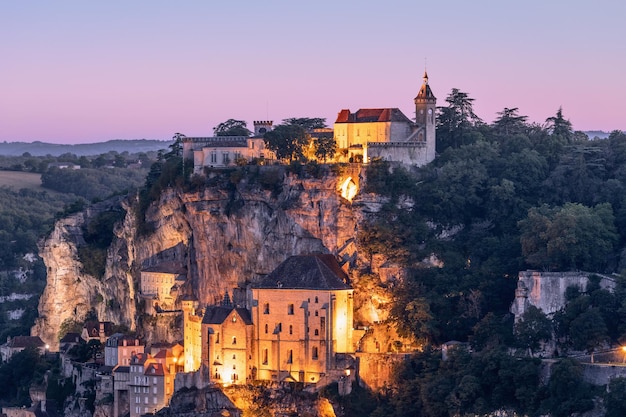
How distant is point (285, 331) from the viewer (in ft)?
291

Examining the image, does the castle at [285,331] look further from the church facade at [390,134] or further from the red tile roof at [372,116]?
the red tile roof at [372,116]

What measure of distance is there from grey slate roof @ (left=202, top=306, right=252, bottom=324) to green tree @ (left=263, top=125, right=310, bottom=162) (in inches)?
579

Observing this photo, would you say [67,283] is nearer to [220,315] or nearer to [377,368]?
[220,315]

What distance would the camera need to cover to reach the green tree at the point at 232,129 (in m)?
116

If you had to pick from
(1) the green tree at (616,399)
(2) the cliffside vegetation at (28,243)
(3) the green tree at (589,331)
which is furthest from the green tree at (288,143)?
(1) the green tree at (616,399)

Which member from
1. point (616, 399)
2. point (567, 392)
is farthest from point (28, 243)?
point (616, 399)

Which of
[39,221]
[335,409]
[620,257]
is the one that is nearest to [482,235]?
[620,257]

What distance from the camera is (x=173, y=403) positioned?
90.2 meters

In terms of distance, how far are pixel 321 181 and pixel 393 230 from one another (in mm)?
6103

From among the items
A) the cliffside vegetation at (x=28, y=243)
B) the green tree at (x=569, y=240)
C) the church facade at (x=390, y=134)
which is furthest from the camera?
the cliffside vegetation at (x=28, y=243)

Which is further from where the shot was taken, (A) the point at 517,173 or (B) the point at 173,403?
(A) the point at 517,173

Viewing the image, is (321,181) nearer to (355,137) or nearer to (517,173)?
(355,137)

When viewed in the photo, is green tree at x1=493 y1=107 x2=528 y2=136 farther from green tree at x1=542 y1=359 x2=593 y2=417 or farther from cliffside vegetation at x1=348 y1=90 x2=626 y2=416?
green tree at x1=542 y1=359 x2=593 y2=417

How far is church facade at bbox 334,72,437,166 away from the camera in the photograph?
98000 mm
